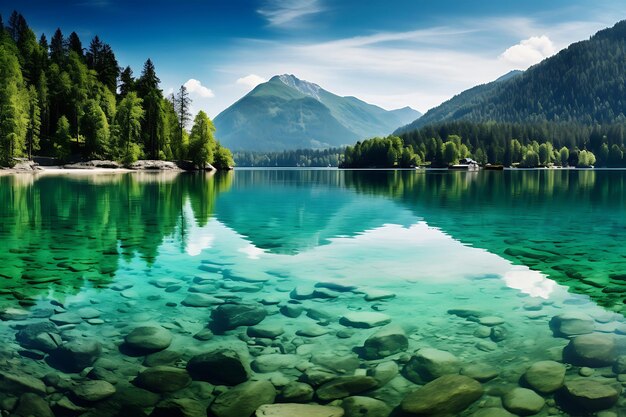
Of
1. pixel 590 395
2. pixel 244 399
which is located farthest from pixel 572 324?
pixel 244 399

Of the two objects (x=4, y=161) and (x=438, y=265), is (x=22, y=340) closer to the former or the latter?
(x=438, y=265)

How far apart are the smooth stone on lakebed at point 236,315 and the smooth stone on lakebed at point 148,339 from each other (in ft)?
4.40

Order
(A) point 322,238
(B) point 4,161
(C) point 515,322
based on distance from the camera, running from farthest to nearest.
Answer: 1. (B) point 4,161
2. (A) point 322,238
3. (C) point 515,322

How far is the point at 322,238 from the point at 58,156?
4587 inches

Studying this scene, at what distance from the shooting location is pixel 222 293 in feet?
48.3

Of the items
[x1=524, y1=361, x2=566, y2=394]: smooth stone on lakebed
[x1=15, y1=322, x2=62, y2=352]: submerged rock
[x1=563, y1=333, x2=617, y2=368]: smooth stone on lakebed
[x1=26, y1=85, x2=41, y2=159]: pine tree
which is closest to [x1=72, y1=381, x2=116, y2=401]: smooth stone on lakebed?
[x1=15, y1=322, x2=62, y2=352]: submerged rock

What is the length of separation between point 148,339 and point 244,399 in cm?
356

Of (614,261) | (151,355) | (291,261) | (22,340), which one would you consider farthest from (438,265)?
(22,340)

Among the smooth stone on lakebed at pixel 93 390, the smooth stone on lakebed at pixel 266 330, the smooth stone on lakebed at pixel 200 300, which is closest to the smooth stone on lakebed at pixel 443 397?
the smooth stone on lakebed at pixel 266 330

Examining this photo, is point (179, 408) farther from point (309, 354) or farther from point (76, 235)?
point (76, 235)

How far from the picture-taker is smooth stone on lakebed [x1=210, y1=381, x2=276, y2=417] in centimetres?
776

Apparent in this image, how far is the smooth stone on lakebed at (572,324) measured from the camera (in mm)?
11602

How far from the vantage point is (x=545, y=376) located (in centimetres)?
907

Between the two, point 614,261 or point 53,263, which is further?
point 614,261
